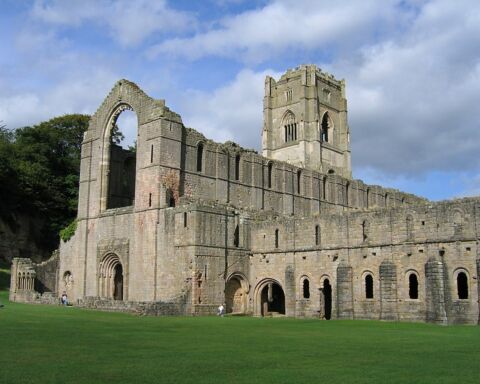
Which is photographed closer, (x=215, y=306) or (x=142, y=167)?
(x=215, y=306)

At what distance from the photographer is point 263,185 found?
162 feet

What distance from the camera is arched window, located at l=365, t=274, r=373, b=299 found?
115ft

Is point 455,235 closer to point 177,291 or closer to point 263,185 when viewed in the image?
point 177,291

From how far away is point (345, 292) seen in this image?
116 ft

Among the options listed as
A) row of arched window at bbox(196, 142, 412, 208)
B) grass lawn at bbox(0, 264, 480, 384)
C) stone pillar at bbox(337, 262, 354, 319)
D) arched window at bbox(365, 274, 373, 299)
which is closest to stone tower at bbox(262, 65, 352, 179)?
row of arched window at bbox(196, 142, 412, 208)

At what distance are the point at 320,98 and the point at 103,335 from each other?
63900 millimetres

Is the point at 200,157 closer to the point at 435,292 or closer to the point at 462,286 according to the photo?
the point at 435,292

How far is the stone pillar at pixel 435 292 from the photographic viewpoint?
30766 millimetres

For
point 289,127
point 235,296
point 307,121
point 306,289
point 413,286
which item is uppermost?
point 289,127

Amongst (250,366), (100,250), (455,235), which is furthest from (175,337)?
(100,250)

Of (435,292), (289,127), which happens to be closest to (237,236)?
(435,292)

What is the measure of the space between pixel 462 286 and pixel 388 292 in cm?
395

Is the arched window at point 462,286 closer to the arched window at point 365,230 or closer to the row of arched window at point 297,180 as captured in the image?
the arched window at point 365,230

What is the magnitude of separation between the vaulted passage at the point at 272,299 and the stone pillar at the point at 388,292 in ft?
30.7
